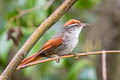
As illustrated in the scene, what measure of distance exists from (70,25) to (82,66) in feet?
Answer: 2.27

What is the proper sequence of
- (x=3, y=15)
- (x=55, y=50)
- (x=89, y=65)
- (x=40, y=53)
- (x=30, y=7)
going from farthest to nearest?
(x=3, y=15), (x=89, y=65), (x=30, y=7), (x=55, y=50), (x=40, y=53)

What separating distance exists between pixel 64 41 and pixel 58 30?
0.31 m

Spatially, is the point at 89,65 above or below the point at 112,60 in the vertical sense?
below

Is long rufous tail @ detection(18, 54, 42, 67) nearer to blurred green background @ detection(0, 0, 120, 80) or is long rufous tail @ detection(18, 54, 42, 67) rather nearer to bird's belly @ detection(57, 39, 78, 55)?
blurred green background @ detection(0, 0, 120, 80)

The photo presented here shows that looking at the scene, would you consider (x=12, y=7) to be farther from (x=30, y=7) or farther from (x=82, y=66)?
(x=82, y=66)

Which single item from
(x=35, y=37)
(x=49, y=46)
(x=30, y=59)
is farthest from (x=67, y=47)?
(x=35, y=37)

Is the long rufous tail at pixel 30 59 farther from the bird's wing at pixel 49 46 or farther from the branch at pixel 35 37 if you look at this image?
the branch at pixel 35 37

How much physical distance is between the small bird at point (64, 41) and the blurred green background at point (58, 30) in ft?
0.58

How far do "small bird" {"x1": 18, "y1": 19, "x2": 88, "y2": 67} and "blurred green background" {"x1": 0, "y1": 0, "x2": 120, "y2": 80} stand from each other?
0.18 meters

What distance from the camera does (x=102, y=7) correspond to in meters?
7.69

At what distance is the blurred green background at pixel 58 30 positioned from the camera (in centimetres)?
355

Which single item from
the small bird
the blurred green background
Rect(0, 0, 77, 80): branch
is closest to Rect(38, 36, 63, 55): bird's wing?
the small bird

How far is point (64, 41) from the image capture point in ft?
11.0

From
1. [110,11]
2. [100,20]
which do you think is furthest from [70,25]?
[100,20]
